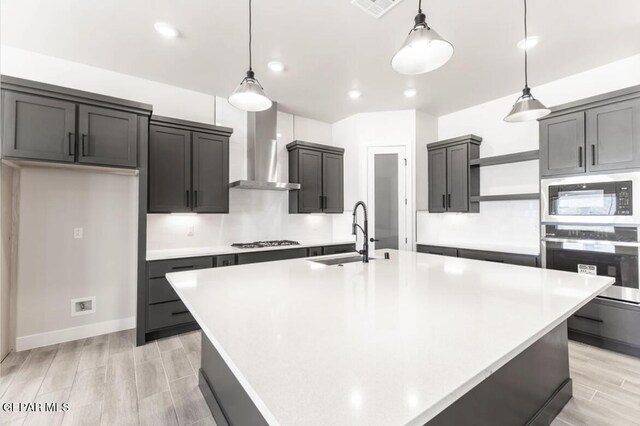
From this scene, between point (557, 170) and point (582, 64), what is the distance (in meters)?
1.23

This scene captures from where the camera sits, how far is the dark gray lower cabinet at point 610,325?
107 inches

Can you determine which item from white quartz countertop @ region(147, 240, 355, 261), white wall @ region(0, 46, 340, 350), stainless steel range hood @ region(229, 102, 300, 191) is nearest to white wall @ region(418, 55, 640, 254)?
white quartz countertop @ region(147, 240, 355, 261)

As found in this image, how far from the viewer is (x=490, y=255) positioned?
3.69 meters

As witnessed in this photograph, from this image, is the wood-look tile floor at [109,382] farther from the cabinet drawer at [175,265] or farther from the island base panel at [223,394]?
the cabinet drawer at [175,265]

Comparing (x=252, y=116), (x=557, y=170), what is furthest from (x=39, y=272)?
(x=557, y=170)

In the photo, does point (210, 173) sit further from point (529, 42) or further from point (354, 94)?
point (529, 42)

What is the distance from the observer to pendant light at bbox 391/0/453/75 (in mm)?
1436

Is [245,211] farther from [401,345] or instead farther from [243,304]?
[401,345]

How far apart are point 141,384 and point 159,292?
39.8 inches

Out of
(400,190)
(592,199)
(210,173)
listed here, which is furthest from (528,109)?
(210,173)

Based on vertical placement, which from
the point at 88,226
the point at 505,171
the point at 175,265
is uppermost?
the point at 505,171

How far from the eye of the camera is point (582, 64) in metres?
3.27

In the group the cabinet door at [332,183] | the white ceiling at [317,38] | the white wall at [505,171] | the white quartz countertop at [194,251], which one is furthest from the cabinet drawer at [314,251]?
the white ceiling at [317,38]

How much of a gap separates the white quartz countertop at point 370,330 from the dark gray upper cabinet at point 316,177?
271 cm
